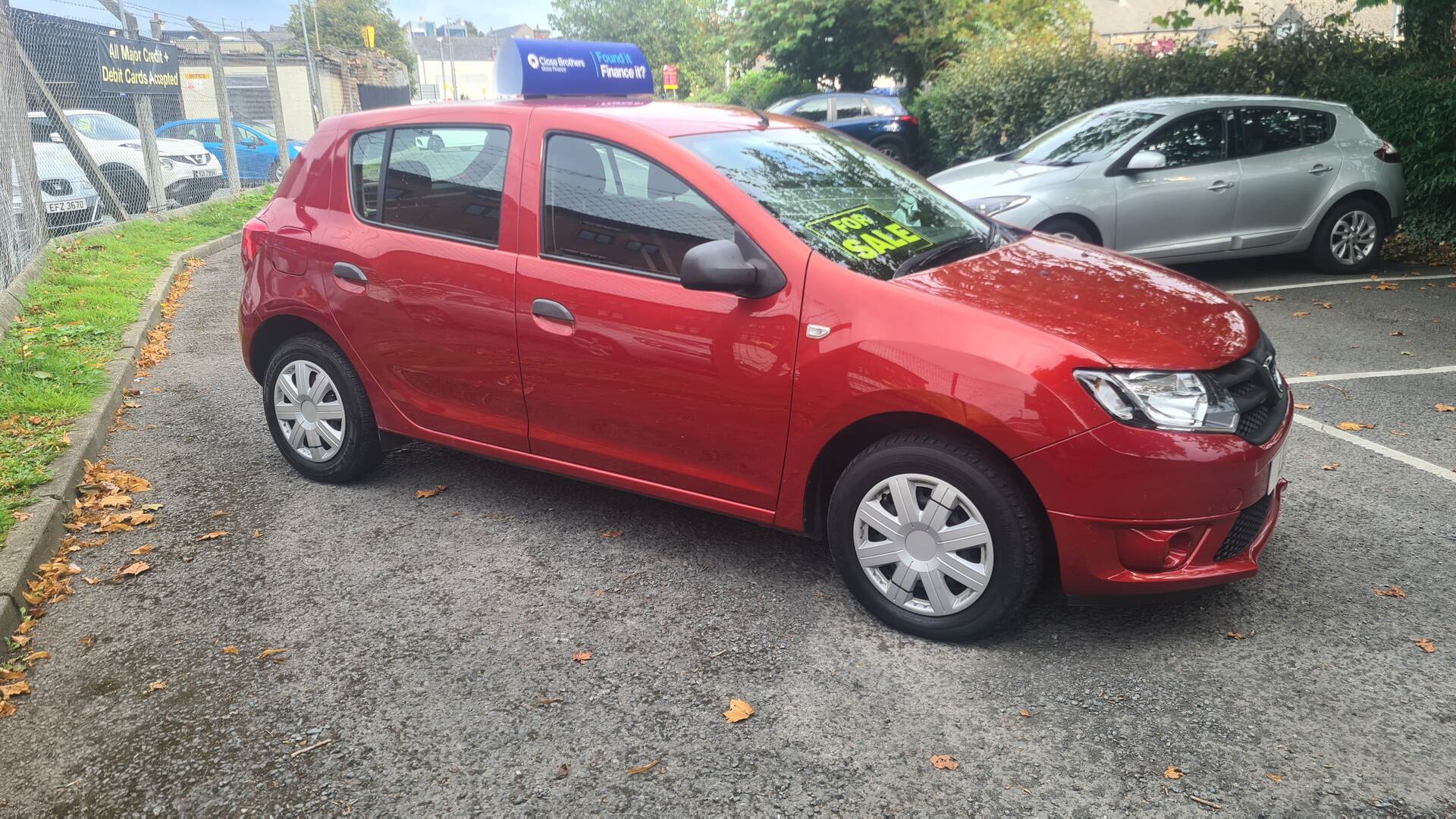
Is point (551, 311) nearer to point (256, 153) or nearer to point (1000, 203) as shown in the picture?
point (1000, 203)

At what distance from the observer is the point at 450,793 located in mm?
2803

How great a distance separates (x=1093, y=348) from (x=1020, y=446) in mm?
361

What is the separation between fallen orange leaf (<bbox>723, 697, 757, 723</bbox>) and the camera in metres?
3.11

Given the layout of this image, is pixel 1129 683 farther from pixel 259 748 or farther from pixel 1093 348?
pixel 259 748

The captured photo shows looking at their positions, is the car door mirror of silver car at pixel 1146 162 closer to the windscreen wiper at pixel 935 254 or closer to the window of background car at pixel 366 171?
the windscreen wiper at pixel 935 254

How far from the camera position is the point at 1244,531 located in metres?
3.35

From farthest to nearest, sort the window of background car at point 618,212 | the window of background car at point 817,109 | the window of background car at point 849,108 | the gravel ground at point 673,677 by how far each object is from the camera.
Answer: the window of background car at point 817,109 < the window of background car at point 849,108 < the window of background car at point 618,212 < the gravel ground at point 673,677

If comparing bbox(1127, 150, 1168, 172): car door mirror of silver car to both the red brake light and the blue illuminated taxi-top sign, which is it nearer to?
the blue illuminated taxi-top sign

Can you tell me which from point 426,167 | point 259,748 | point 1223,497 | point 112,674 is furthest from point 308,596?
point 1223,497

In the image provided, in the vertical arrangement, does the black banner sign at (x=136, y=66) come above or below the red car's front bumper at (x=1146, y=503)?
above

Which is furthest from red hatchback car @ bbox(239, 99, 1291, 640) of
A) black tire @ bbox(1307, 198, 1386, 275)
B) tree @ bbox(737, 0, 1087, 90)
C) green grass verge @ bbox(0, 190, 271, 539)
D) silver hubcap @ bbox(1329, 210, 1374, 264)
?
tree @ bbox(737, 0, 1087, 90)

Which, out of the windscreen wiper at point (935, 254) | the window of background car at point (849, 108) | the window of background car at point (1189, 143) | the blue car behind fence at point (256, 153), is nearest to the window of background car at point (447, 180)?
the windscreen wiper at point (935, 254)

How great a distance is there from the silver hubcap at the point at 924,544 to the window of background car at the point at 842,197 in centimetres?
74

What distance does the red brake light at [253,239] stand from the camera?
4.90 meters
